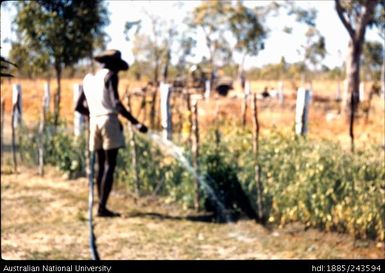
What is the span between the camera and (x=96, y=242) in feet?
17.1

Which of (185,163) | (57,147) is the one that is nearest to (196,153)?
(185,163)

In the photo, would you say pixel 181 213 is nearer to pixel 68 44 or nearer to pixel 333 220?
pixel 333 220

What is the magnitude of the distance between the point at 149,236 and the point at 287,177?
1.32 meters

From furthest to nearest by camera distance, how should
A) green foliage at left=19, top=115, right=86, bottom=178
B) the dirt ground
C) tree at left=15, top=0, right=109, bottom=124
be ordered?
green foliage at left=19, top=115, right=86, bottom=178 → the dirt ground → tree at left=15, top=0, right=109, bottom=124

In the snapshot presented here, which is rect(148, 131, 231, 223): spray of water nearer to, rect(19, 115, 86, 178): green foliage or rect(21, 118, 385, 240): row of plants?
rect(21, 118, 385, 240): row of plants

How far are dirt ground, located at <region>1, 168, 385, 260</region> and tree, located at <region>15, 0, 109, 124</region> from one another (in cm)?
202

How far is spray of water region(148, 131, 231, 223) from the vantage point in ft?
20.2

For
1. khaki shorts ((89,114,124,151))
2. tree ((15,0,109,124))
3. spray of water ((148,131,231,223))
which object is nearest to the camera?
tree ((15,0,109,124))

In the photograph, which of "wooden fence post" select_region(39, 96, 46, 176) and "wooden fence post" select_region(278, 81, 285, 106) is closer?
"wooden fence post" select_region(39, 96, 46, 176)

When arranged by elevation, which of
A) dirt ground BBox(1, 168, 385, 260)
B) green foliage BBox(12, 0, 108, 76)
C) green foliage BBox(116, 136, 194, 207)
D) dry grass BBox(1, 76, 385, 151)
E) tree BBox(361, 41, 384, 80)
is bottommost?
dirt ground BBox(1, 168, 385, 260)

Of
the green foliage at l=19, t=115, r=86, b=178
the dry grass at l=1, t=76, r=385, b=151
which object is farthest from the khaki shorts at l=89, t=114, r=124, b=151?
the green foliage at l=19, t=115, r=86, b=178

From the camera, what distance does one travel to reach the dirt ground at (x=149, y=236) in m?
4.92

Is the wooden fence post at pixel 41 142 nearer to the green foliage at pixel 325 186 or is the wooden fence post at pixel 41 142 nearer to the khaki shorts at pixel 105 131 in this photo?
the green foliage at pixel 325 186

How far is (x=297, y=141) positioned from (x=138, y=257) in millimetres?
2018
